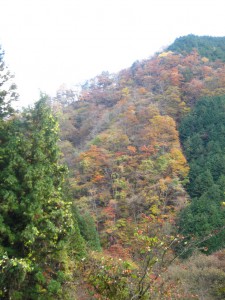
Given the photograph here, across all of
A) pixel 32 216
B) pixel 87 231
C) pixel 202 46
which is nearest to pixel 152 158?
pixel 87 231

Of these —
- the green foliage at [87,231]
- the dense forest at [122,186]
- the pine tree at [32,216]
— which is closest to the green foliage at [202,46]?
the dense forest at [122,186]

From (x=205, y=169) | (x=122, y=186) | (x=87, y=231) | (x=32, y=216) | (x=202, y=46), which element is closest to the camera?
(x=32, y=216)

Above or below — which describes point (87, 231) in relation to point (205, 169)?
above

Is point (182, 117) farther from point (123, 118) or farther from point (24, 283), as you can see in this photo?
point (24, 283)

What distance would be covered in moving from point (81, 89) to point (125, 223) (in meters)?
36.7

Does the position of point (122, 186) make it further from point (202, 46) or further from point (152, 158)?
point (202, 46)

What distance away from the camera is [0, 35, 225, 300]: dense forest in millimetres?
9306

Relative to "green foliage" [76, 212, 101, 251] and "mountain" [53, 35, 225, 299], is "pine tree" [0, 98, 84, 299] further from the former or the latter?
"green foliage" [76, 212, 101, 251]

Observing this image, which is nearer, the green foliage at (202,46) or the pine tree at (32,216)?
the pine tree at (32,216)

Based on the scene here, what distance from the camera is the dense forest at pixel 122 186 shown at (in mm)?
9306

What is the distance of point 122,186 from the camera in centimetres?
2853

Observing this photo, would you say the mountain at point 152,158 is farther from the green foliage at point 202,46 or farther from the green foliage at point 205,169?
the green foliage at point 202,46

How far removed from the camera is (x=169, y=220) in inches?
995

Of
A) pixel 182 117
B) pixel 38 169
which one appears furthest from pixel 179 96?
pixel 38 169
